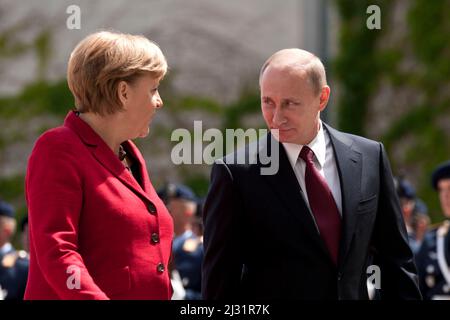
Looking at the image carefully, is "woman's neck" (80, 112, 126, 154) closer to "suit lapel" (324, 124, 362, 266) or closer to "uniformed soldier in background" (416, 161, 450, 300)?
"suit lapel" (324, 124, 362, 266)

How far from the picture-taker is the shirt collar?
12.3 feet

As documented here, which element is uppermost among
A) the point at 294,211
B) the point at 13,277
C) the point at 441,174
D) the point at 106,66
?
the point at 106,66

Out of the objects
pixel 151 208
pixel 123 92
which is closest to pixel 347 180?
pixel 151 208

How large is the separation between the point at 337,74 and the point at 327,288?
12174 mm

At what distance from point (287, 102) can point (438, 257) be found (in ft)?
13.3

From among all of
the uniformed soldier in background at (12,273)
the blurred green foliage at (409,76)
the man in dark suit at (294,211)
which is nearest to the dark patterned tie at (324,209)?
the man in dark suit at (294,211)

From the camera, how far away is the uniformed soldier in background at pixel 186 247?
305 inches

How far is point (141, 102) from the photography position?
134 inches

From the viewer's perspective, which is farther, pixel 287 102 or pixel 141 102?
pixel 287 102

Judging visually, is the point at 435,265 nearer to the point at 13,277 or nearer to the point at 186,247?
the point at 186,247

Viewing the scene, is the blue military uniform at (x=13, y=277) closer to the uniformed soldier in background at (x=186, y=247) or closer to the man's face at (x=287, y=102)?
the uniformed soldier in background at (x=186, y=247)

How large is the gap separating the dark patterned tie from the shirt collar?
6 cm

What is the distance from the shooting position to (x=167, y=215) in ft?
11.2

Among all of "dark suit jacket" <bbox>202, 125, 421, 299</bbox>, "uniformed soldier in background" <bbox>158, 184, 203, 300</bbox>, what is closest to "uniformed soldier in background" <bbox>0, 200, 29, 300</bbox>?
"uniformed soldier in background" <bbox>158, 184, 203, 300</bbox>
